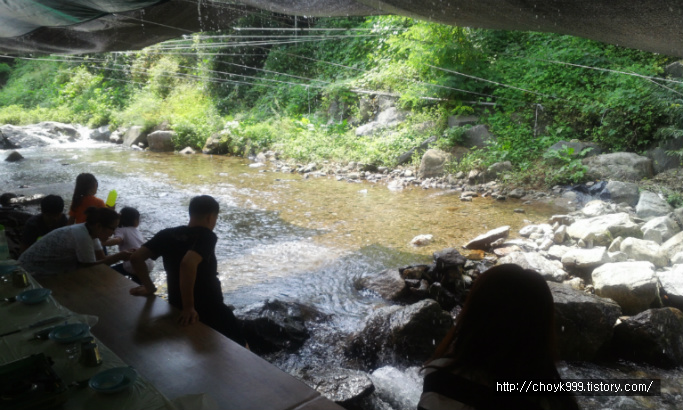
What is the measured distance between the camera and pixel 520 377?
1506mm

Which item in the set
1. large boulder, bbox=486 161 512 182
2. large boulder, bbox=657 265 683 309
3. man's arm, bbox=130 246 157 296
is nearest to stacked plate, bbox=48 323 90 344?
man's arm, bbox=130 246 157 296

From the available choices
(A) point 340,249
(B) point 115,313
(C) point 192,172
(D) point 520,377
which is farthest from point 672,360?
(C) point 192,172

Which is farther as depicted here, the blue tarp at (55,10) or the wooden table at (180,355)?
the blue tarp at (55,10)

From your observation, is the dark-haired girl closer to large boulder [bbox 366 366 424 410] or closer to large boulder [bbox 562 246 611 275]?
large boulder [bbox 366 366 424 410]

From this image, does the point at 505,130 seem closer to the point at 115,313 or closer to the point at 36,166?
the point at 115,313

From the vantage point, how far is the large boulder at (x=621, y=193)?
336 inches

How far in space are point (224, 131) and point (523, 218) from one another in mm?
12109

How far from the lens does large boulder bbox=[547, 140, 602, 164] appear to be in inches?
408

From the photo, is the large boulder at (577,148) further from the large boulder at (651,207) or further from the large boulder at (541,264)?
the large boulder at (541,264)

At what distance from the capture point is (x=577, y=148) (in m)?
10.6

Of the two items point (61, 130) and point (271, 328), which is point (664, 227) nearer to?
point (271, 328)

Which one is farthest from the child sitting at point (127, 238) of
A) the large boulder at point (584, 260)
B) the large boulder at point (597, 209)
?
the large boulder at point (597, 209)

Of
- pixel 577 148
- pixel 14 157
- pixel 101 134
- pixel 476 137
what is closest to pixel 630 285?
pixel 577 148

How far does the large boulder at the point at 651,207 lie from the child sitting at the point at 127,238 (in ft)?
25.8
